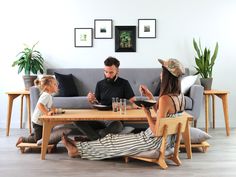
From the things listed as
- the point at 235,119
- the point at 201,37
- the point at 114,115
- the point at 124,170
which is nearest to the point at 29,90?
the point at 114,115

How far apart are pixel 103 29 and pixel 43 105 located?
2528 millimetres

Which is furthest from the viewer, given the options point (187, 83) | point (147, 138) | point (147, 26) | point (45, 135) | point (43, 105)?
point (147, 26)

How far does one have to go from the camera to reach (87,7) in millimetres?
6066

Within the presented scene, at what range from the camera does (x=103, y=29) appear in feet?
20.0

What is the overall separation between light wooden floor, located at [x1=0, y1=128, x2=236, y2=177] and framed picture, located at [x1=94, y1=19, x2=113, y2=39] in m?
2.42

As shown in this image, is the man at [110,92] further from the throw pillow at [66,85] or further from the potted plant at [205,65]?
the potted plant at [205,65]

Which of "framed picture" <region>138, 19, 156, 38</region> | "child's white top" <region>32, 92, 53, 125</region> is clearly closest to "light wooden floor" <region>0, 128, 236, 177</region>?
"child's white top" <region>32, 92, 53, 125</region>

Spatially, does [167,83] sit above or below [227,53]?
below

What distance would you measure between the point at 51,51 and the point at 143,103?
3094mm

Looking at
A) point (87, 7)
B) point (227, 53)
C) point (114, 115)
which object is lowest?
point (114, 115)

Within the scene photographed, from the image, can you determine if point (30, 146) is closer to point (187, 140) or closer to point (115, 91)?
point (115, 91)

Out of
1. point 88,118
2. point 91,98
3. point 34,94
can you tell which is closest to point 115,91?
point 91,98

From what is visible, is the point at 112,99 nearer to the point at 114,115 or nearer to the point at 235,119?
the point at 114,115

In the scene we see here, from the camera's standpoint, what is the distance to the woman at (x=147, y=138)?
333 cm
